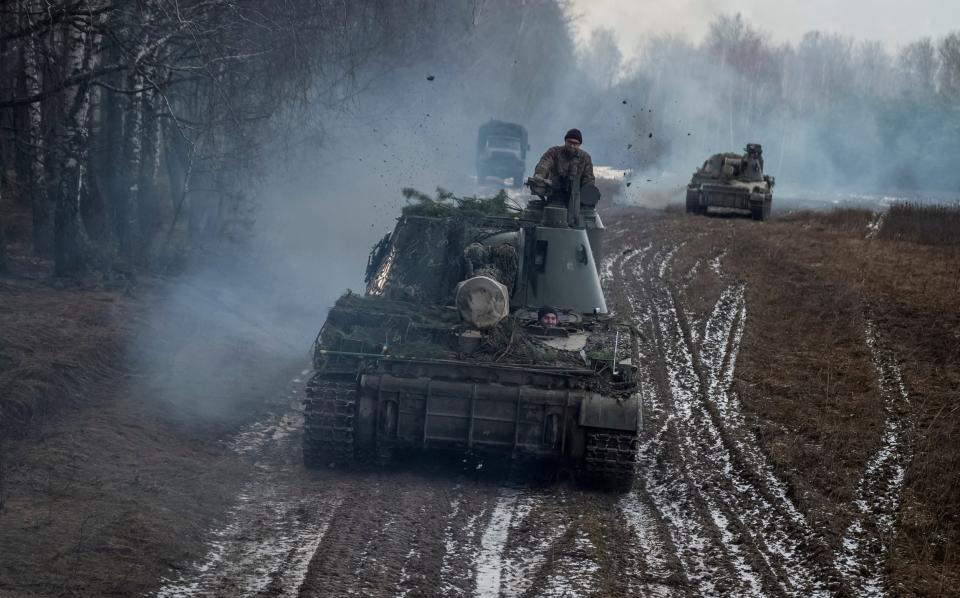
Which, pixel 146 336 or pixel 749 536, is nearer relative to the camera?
pixel 749 536

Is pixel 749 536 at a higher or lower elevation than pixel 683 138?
lower

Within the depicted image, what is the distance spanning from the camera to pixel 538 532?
822 cm

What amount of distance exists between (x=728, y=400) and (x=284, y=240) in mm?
14392

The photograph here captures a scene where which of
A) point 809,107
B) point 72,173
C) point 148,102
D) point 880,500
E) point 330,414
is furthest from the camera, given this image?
point 809,107

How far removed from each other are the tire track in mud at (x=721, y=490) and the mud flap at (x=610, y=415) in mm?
705

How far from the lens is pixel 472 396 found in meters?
9.34

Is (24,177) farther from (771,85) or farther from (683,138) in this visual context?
(771,85)

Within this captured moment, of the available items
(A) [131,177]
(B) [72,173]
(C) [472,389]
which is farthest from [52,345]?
(A) [131,177]

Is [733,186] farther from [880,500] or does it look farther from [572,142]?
[880,500]

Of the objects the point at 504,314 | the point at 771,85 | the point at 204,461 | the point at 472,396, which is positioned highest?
the point at 771,85

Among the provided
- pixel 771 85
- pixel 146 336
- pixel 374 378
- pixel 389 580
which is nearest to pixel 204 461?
pixel 374 378

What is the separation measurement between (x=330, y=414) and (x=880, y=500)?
4.42 meters

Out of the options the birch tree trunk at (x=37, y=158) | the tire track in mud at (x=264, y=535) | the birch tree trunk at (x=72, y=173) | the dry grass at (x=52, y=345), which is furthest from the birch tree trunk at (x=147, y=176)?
the tire track in mud at (x=264, y=535)

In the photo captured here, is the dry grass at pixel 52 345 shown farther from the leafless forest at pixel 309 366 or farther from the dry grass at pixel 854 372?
the dry grass at pixel 854 372
